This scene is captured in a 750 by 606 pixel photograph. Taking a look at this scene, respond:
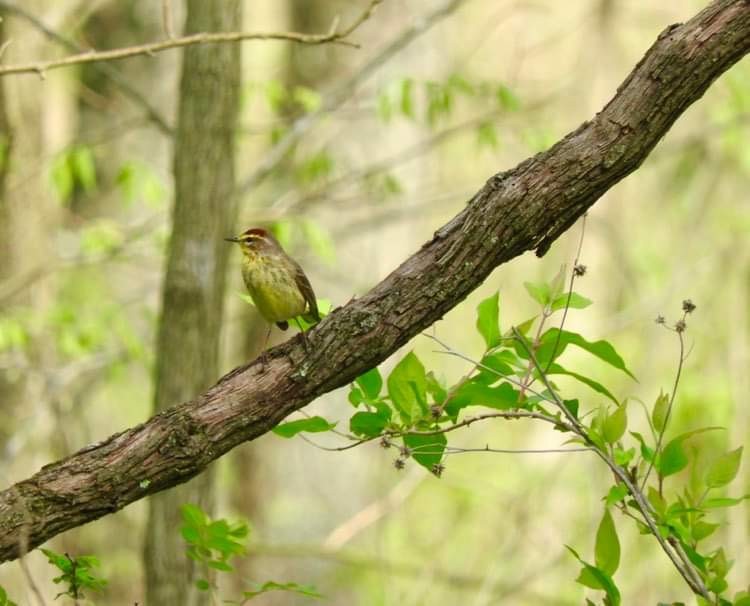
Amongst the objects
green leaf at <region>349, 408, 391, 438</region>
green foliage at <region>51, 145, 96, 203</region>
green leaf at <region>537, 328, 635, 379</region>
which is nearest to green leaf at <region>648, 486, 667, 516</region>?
green leaf at <region>537, 328, 635, 379</region>

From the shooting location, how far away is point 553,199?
2.33 meters

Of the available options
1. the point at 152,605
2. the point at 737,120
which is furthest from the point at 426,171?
the point at 152,605

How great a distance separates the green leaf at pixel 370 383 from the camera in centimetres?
248

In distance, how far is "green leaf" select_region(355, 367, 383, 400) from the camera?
2484 mm

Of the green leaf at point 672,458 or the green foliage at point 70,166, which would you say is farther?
the green foliage at point 70,166

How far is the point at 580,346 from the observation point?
240cm

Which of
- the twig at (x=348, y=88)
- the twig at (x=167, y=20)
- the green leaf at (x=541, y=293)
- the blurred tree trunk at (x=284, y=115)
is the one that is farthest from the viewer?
the blurred tree trunk at (x=284, y=115)

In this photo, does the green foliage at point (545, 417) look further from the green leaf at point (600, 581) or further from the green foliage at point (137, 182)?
the green foliage at point (137, 182)

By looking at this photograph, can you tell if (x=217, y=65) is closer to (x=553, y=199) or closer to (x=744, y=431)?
(x=553, y=199)

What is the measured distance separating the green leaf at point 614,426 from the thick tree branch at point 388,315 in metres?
0.41

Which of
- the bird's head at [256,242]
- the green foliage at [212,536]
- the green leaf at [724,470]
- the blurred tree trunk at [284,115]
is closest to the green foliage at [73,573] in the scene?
the green foliage at [212,536]

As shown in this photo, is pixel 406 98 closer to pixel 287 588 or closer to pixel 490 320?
pixel 490 320

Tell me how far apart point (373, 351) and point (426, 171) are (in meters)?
6.82

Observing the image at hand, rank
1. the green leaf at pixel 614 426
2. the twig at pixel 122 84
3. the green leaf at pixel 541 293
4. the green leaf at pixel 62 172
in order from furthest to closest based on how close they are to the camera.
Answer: the green leaf at pixel 62 172, the twig at pixel 122 84, the green leaf at pixel 541 293, the green leaf at pixel 614 426
